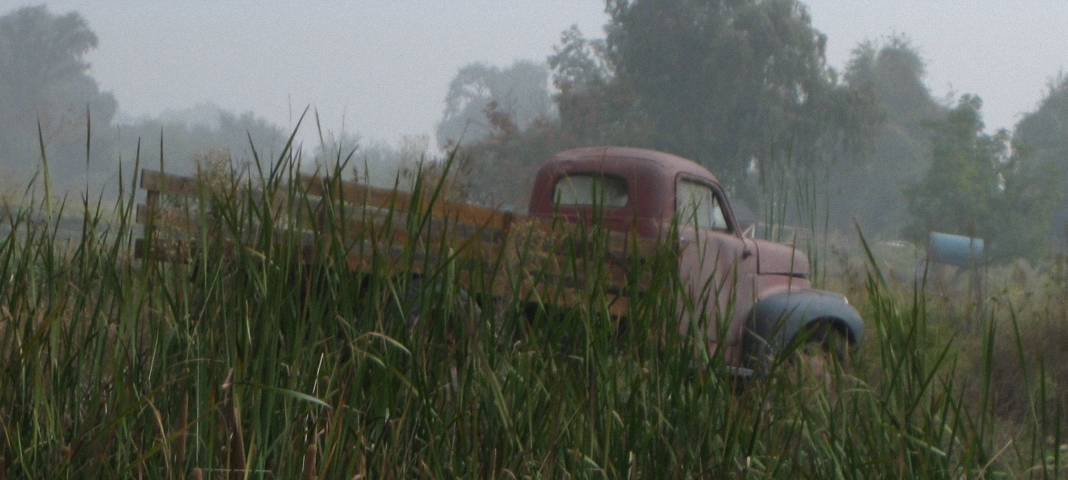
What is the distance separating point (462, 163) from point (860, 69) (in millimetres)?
74810

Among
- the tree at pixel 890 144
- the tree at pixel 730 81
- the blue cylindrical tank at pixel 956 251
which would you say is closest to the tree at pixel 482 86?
the tree at pixel 890 144

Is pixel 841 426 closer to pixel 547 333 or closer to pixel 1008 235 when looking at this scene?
pixel 547 333

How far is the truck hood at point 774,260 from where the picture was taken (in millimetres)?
7121

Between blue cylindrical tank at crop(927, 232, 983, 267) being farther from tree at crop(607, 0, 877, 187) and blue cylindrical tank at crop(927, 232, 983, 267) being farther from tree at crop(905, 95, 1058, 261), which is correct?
tree at crop(905, 95, 1058, 261)

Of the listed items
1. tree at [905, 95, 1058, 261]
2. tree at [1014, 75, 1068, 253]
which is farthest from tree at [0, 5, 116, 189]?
tree at [1014, 75, 1068, 253]

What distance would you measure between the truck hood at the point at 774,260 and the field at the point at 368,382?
4.70m

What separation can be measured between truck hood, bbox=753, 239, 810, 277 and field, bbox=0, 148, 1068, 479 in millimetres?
4697

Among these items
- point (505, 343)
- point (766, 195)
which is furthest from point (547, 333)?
point (766, 195)

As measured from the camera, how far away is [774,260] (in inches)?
289

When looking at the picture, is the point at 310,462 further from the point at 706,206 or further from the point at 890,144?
the point at 890,144

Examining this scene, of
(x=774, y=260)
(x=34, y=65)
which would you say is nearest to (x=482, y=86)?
(x=34, y=65)

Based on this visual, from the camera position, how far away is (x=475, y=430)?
205 cm

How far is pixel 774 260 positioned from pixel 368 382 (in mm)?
5526

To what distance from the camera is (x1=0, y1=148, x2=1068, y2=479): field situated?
1937 millimetres
